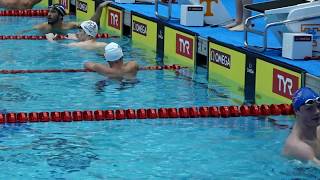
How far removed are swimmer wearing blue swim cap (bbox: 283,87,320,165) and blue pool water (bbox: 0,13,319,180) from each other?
0.39ft

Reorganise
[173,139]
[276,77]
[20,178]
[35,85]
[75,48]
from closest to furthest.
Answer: [20,178] < [173,139] < [276,77] < [35,85] < [75,48]

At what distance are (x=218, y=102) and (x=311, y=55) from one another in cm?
94

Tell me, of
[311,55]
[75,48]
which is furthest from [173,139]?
[75,48]

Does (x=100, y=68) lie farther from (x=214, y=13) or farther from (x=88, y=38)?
(x=214, y=13)

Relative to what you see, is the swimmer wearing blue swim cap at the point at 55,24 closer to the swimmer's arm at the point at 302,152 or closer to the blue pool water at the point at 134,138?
the blue pool water at the point at 134,138

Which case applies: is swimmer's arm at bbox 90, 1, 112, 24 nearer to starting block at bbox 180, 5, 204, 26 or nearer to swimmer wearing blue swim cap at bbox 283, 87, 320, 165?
starting block at bbox 180, 5, 204, 26

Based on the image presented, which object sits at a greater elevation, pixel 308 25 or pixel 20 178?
pixel 308 25

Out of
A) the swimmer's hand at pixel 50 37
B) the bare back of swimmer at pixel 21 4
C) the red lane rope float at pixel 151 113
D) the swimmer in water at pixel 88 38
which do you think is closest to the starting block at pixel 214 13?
the swimmer in water at pixel 88 38

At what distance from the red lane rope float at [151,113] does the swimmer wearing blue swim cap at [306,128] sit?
1.48 meters

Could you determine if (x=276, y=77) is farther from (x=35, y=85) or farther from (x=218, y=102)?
(x=35, y=85)

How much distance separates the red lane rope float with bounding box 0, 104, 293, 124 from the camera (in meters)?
7.07

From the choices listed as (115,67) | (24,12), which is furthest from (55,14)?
(115,67)

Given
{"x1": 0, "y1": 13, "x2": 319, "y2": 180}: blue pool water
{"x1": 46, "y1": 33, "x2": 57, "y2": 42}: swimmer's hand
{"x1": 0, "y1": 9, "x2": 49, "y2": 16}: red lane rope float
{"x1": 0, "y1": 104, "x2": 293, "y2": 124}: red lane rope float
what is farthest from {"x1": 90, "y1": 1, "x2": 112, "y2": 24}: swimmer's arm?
{"x1": 0, "y1": 104, "x2": 293, "y2": 124}: red lane rope float

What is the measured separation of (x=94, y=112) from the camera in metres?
7.24
